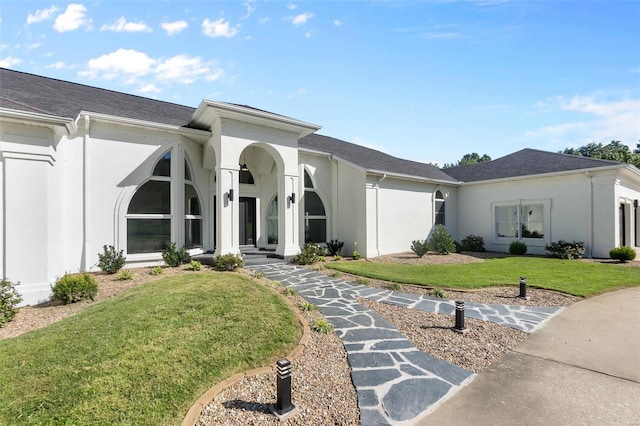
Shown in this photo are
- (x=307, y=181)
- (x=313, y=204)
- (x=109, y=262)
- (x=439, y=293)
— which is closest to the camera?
(x=439, y=293)

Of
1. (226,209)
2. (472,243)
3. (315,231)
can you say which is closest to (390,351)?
(226,209)

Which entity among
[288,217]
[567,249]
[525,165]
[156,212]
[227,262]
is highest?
[525,165]

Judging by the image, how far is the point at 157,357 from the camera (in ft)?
12.1

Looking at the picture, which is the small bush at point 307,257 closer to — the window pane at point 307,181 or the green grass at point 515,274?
the green grass at point 515,274

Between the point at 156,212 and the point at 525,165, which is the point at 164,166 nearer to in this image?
the point at 156,212

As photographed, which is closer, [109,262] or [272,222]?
[109,262]

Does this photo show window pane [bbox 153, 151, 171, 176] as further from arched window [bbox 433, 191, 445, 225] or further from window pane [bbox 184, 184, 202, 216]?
arched window [bbox 433, 191, 445, 225]

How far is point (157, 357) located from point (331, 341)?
2435 millimetres

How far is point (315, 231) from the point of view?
44.0 ft

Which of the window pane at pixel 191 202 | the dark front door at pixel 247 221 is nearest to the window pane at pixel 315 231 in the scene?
the dark front door at pixel 247 221

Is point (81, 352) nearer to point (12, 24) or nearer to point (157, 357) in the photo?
point (157, 357)

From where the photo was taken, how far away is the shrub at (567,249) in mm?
13023

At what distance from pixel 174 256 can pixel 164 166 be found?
3157 millimetres

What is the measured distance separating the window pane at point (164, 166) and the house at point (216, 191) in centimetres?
3
